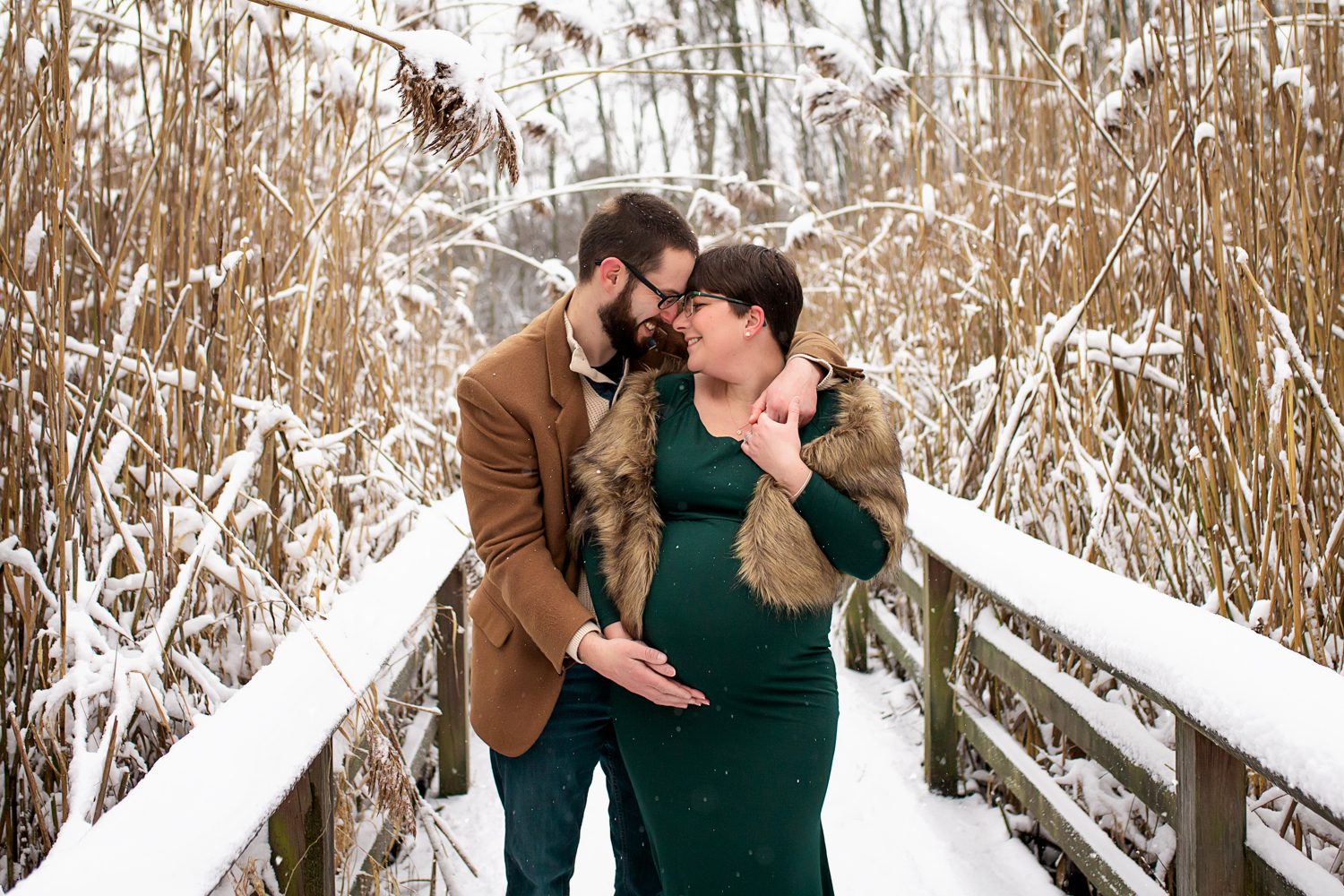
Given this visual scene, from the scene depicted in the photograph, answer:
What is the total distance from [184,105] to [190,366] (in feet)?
2.03

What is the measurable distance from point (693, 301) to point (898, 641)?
2176 mm

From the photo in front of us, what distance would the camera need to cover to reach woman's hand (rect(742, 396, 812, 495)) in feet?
4.42

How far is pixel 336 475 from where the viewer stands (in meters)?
2.32

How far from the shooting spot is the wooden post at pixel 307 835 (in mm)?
1328

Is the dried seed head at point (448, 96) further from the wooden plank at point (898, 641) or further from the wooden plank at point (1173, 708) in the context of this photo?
the wooden plank at point (898, 641)

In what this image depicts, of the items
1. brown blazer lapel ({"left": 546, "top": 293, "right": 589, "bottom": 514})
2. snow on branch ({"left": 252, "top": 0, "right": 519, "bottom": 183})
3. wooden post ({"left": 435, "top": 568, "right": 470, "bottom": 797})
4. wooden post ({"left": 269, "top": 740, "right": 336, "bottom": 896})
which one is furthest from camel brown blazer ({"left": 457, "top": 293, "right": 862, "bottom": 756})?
wooden post ({"left": 435, "top": 568, "right": 470, "bottom": 797})

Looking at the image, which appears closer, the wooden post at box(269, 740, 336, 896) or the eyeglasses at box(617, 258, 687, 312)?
the wooden post at box(269, 740, 336, 896)

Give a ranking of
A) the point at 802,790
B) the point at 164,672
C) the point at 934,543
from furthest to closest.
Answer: the point at 934,543 < the point at 164,672 < the point at 802,790

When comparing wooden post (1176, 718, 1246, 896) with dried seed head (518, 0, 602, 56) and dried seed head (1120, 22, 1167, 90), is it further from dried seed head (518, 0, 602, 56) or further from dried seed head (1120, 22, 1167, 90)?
dried seed head (518, 0, 602, 56)

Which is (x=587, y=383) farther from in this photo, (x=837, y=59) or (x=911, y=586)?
(x=911, y=586)

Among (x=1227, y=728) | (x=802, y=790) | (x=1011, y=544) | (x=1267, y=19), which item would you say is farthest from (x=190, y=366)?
(x=1267, y=19)

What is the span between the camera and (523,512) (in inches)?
58.7

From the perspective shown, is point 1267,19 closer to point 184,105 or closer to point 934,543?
point 934,543

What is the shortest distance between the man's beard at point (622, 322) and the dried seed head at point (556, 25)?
154 centimetres
